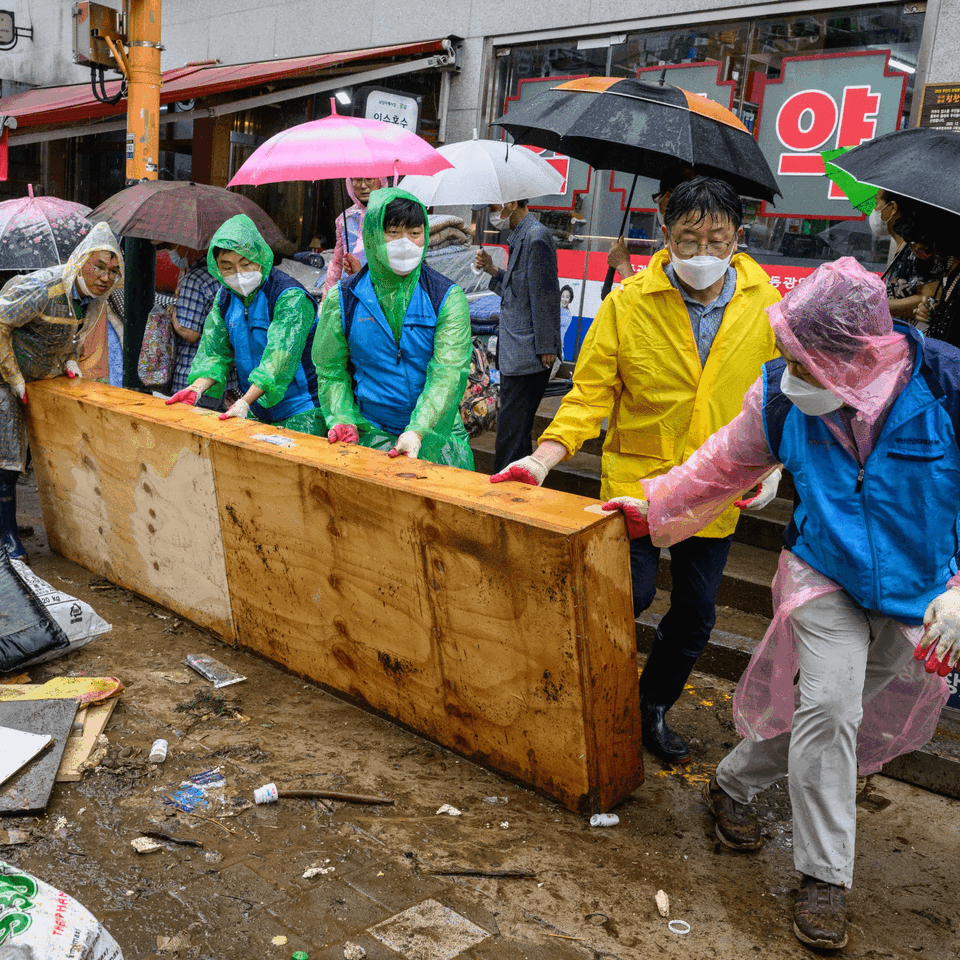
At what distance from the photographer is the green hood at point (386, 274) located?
4078 millimetres

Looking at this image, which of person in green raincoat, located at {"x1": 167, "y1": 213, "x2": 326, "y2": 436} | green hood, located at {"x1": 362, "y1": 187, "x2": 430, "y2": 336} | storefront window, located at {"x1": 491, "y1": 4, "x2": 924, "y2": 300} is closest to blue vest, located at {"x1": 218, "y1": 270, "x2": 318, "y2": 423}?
person in green raincoat, located at {"x1": 167, "y1": 213, "x2": 326, "y2": 436}

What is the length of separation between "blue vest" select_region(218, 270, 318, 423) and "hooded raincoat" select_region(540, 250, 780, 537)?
1935mm

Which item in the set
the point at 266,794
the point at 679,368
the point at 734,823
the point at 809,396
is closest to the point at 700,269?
the point at 679,368

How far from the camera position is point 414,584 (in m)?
3.48

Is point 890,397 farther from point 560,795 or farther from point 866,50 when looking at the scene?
point 866,50

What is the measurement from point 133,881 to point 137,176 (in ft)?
19.0

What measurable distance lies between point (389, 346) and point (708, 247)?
1423 millimetres

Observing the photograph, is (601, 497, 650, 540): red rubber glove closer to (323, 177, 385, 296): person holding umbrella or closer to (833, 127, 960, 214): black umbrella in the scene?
(833, 127, 960, 214): black umbrella

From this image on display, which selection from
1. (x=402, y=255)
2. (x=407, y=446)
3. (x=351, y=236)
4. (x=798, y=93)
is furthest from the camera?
(x=798, y=93)

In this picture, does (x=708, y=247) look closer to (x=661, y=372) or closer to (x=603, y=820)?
(x=661, y=372)

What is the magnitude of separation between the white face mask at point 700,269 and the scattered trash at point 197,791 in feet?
7.54

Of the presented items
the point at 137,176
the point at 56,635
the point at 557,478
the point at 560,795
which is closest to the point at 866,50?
the point at 557,478

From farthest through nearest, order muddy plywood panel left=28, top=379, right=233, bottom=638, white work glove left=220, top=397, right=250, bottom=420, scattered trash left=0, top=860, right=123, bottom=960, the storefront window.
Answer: the storefront window → white work glove left=220, top=397, right=250, bottom=420 → muddy plywood panel left=28, top=379, right=233, bottom=638 → scattered trash left=0, top=860, right=123, bottom=960

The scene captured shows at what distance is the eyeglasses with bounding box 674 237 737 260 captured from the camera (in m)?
3.28
